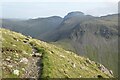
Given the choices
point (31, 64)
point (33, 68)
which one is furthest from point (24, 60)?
point (33, 68)

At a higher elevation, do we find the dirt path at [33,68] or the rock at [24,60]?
the rock at [24,60]

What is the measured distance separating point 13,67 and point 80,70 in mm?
10721

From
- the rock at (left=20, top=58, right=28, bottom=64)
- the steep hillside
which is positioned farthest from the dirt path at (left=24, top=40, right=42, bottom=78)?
the rock at (left=20, top=58, right=28, bottom=64)

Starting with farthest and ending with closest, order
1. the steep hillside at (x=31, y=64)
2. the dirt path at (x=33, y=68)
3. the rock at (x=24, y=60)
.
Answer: the rock at (x=24, y=60)
the steep hillside at (x=31, y=64)
the dirt path at (x=33, y=68)

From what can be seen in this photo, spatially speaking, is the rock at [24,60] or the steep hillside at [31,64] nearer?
the steep hillside at [31,64]

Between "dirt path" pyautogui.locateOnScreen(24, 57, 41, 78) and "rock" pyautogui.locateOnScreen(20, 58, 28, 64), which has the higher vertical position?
"rock" pyautogui.locateOnScreen(20, 58, 28, 64)

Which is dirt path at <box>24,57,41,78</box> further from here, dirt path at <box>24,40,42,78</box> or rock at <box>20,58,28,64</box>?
rock at <box>20,58,28,64</box>

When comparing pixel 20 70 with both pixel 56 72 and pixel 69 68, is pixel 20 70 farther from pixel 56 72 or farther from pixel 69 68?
pixel 69 68

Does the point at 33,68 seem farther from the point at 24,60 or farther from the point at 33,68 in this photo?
the point at 24,60

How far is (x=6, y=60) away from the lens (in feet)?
110

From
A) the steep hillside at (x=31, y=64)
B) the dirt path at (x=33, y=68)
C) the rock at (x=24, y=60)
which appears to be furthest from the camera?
the rock at (x=24, y=60)

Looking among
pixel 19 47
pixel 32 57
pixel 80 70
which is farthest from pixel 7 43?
pixel 80 70

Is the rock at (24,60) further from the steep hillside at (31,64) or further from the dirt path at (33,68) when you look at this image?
the dirt path at (33,68)

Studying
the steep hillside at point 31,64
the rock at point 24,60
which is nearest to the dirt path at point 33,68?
the steep hillside at point 31,64
